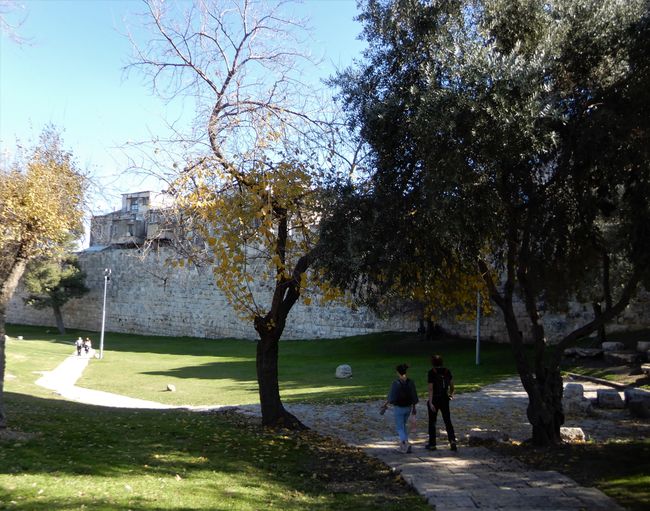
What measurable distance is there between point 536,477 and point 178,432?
18.5 feet

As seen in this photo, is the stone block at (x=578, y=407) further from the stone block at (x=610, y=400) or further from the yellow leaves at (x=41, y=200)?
the yellow leaves at (x=41, y=200)

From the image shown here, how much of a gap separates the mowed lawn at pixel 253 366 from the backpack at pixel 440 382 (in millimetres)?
6824

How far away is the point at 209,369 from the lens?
87.0 ft

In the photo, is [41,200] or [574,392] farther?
[574,392]

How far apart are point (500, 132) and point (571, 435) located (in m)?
4.64

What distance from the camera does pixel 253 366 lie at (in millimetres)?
27234

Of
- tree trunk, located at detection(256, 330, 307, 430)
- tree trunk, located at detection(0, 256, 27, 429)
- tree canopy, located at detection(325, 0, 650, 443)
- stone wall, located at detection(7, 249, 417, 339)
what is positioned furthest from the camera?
stone wall, located at detection(7, 249, 417, 339)

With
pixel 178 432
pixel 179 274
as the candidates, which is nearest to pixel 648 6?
pixel 178 432

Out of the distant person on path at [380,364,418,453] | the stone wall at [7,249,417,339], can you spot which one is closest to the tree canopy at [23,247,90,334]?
A: the stone wall at [7,249,417,339]

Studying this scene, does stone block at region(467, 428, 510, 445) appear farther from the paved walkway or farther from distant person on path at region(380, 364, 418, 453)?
distant person on path at region(380, 364, 418, 453)

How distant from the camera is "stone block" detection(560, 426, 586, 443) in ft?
29.1

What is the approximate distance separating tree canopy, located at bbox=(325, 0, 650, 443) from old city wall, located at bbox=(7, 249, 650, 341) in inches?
679

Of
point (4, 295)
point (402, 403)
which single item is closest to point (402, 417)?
point (402, 403)

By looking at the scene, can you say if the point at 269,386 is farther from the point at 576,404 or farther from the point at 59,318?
the point at 59,318
